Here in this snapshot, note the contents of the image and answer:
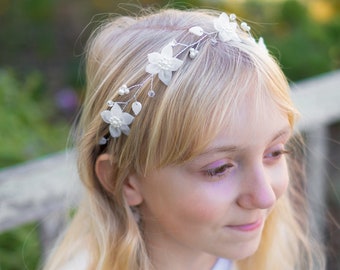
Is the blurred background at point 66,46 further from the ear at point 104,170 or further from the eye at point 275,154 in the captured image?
the eye at point 275,154

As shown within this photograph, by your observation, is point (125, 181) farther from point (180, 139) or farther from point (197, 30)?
point (197, 30)

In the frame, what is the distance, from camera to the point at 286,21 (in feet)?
17.3

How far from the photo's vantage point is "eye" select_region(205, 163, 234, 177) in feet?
5.99

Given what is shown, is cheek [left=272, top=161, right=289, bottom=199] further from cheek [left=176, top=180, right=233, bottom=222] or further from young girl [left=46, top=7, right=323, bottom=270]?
cheek [left=176, top=180, right=233, bottom=222]

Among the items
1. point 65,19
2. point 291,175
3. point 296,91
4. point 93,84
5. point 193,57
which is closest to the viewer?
point 193,57

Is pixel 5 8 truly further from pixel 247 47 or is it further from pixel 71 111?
pixel 247 47

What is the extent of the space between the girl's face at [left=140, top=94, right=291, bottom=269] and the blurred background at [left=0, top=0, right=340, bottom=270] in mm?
2058

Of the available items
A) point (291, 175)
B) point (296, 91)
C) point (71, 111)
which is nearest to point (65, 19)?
point (71, 111)

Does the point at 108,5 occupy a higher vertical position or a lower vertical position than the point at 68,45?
higher

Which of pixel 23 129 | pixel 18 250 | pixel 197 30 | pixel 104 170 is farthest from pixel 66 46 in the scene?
pixel 197 30

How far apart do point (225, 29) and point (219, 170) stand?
0.35 meters

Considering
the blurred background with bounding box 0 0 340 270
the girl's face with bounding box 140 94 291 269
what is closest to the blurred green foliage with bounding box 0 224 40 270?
the blurred background with bounding box 0 0 340 270

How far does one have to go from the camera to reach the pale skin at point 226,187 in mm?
1804

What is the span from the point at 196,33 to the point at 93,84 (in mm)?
318
